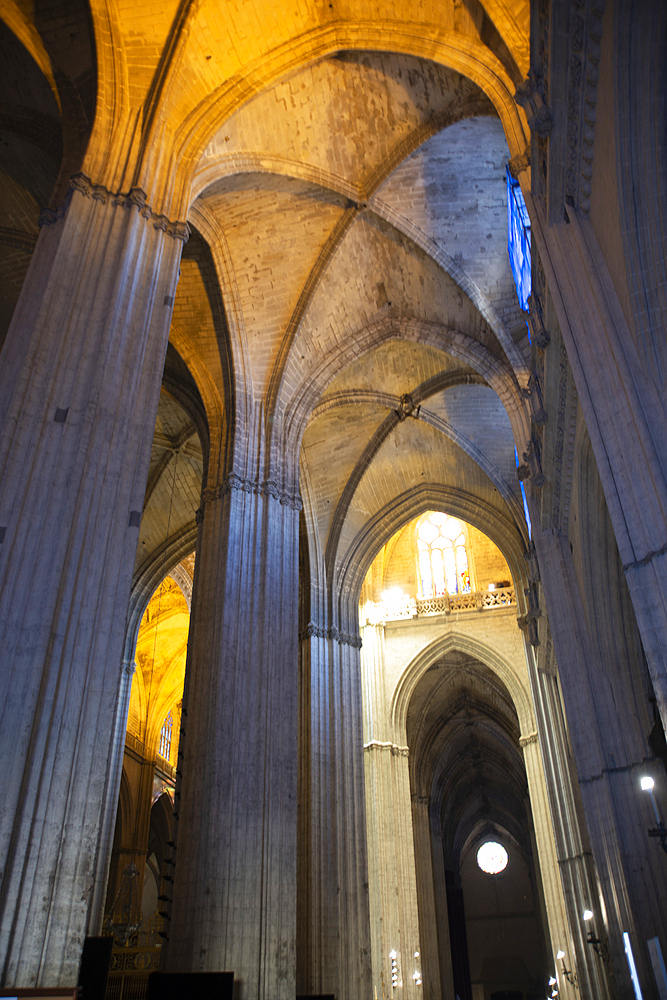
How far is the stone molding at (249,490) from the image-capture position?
1184 cm

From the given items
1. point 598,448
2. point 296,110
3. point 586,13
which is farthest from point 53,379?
point 296,110

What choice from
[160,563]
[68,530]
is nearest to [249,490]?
[68,530]

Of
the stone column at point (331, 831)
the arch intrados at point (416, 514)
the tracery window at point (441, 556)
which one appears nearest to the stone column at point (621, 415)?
the stone column at point (331, 831)

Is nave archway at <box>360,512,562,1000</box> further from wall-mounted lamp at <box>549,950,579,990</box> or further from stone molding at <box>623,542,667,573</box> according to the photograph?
stone molding at <box>623,542,667,573</box>

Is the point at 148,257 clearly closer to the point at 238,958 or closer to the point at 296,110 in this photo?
the point at 296,110

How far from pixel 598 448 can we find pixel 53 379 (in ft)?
15.0

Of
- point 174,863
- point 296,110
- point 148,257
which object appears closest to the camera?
point 148,257

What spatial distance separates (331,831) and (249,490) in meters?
6.18

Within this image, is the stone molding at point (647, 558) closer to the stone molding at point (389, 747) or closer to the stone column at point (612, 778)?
the stone column at point (612, 778)

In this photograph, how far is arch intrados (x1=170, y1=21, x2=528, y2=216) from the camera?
29.5 feet

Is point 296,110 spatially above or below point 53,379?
above

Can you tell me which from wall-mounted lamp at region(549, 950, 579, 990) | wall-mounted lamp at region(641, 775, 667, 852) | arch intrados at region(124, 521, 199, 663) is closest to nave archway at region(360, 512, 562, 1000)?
wall-mounted lamp at region(549, 950, 579, 990)

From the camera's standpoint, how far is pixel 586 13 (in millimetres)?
5574

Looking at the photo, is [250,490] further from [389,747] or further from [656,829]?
[389,747]
